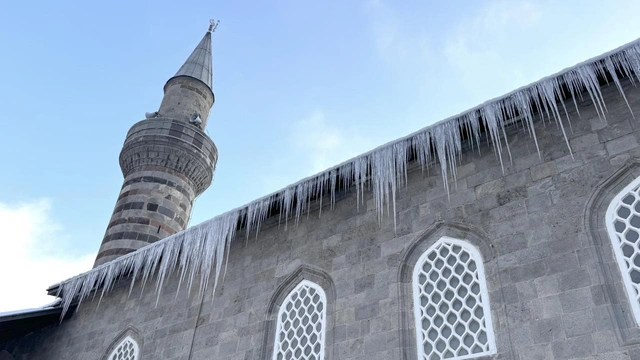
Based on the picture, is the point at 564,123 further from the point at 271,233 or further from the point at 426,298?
the point at 271,233

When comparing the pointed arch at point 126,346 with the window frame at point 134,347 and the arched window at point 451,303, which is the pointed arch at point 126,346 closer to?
the window frame at point 134,347

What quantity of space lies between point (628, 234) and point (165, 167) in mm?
11471

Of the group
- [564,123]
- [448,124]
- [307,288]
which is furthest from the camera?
[307,288]

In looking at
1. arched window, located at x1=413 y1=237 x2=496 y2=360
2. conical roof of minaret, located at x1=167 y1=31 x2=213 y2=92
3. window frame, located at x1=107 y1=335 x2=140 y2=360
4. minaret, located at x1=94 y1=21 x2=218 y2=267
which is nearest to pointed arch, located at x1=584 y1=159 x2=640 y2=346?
arched window, located at x1=413 y1=237 x2=496 y2=360

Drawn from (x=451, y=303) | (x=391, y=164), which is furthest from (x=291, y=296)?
(x=451, y=303)

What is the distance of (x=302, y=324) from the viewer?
22.7 ft

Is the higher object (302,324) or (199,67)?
(199,67)

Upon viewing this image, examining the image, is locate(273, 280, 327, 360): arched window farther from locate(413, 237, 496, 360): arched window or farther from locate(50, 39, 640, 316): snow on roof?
locate(413, 237, 496, 360): arched window

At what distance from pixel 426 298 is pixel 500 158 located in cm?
177

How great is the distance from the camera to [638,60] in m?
5.52

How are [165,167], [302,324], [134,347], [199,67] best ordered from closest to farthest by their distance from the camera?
[302,324], [134,347], [165,167], [199,67]

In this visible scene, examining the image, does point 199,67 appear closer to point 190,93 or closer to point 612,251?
point 190,93

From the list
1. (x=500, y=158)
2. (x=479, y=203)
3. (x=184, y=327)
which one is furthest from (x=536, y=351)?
(x=184, y=327)

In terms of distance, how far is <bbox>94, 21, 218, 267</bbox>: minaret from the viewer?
13195mm
